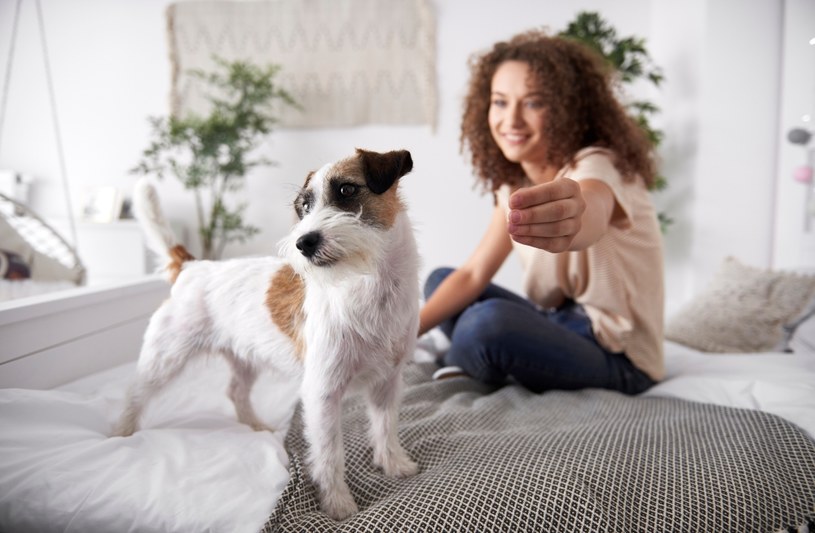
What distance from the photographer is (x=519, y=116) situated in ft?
5.10

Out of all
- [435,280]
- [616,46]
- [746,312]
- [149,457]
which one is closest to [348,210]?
[149,457]

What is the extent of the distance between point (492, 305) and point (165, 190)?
359 cm

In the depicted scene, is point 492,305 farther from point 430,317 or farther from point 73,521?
point 73,521

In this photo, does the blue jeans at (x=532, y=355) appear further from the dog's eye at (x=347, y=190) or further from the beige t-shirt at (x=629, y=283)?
the dog's eye at (x=347, y=190)

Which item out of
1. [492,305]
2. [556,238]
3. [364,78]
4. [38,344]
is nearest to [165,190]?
[364,78]

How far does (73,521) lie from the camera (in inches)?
33.7

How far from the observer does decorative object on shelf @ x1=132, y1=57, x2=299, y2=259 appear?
3352mm

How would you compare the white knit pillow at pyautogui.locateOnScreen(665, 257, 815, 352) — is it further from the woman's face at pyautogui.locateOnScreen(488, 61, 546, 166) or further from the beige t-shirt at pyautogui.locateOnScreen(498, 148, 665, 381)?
the woman's face at pyautogui.locateOnScreen(488, 61, 546, 166)

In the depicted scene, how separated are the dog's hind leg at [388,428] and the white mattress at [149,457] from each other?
226 mm

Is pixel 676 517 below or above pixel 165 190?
below

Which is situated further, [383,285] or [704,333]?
[704,333]

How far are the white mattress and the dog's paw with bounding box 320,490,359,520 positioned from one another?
0.10 meters

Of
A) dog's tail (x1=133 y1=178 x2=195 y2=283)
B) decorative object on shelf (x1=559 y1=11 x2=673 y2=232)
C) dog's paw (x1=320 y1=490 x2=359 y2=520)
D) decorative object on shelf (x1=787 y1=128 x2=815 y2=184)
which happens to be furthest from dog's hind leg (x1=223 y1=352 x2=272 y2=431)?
decorative object on shelf (x1=559 y1=11 x2=673 y2=232)

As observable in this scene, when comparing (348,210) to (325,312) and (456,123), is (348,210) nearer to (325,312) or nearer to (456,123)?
(325,312)
